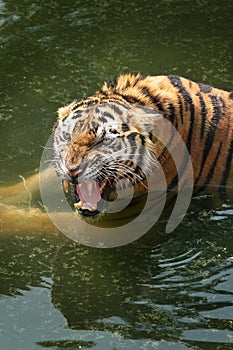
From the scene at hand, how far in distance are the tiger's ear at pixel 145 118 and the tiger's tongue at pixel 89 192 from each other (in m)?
0.29

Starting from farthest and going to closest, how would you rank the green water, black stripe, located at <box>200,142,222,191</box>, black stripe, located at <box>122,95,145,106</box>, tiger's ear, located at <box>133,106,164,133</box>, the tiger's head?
A: black stripe, located at <box>200,142,222,191</box> → black stripe, located at <box>122,95,145,106</box> → tiger's ear, located at <box>133,106,164,133</box> → the tiger's head → the green water

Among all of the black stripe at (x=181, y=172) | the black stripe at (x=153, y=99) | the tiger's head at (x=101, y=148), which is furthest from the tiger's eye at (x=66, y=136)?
the black stripe at (x=181, y=172)

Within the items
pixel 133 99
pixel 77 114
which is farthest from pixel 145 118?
pixel 77 114

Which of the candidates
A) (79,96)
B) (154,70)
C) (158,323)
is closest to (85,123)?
(158,323)

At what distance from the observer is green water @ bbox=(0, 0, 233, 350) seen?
121 inches

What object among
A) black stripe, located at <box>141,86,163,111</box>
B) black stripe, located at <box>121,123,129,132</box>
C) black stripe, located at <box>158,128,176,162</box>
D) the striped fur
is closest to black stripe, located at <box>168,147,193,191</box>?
the striped fur

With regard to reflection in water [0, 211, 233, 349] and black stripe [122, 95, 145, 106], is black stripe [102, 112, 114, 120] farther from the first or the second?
reflection in water [0, 211, 233, 349]

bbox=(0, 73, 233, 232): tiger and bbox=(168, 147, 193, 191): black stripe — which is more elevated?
bbox=(0, 73, 233, 232): tiger

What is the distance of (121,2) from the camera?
5.75 m

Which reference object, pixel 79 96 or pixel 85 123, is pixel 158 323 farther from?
pixel 79 96

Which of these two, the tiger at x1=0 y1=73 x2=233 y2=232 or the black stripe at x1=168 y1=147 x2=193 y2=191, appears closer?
the tiger at x1=0 y1=73 x2=233 y2=232

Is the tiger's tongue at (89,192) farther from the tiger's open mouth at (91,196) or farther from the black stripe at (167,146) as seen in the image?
the black stripe at (167,146)

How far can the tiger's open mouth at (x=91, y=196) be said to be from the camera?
336cm

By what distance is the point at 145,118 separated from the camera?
337 centimetres
